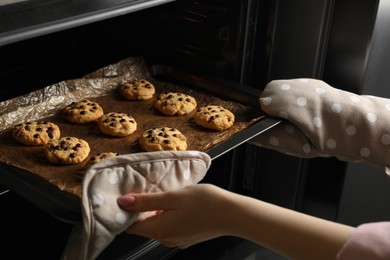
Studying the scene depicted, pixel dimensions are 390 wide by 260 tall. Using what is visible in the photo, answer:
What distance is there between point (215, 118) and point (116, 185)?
16.0 inches

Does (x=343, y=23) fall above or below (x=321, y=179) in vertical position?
above

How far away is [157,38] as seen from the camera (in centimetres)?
142

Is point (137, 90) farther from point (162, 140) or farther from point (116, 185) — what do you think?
point (116, 185)

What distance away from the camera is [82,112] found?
1231 millimetres

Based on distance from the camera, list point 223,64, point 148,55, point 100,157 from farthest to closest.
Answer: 1. point 148,55
2. point 223,64
3. point 100,157

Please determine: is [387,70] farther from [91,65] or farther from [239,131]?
[91,65]

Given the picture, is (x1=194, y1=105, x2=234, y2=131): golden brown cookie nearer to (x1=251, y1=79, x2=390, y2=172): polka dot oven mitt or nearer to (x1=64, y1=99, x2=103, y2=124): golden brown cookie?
(x1=251, y1=79, x2=390, y2=172): polka dot oven mitt

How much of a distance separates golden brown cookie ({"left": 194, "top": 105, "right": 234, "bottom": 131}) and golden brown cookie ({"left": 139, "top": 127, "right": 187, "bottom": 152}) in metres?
0.07

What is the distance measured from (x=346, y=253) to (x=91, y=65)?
88 centimetres

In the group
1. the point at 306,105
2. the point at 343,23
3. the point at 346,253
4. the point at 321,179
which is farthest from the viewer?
the point at 321,179

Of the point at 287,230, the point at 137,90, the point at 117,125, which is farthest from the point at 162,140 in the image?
the point at 287,230

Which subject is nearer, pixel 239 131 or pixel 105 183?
pixel 105 183

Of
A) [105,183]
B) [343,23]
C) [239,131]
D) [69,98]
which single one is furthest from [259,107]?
[105,183]

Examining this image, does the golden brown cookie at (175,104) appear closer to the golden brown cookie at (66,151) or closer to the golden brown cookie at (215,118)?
the golden brown cookie at (215,118)
